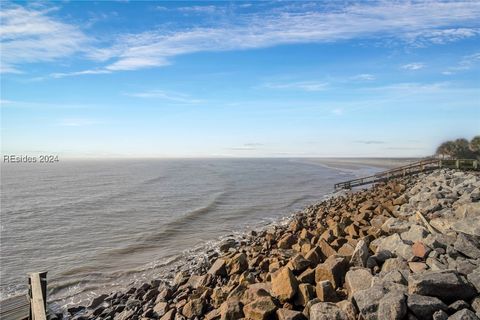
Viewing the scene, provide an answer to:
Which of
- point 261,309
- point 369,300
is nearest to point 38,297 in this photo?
point 261,309

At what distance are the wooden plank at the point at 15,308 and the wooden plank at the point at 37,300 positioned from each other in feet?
4.93

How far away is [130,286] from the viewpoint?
458 inches

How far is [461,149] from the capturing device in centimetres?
5541

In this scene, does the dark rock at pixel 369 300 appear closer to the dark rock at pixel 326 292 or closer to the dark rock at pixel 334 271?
the dark rock at pixel 326 292

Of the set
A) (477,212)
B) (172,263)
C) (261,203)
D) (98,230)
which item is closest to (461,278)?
(477,212)

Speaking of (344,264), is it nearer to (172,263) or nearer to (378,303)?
(378,303)

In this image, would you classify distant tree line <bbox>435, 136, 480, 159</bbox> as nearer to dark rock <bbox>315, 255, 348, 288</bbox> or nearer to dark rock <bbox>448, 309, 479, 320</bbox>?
dark rock <bbox>315, 255, 348, 288</bbox>

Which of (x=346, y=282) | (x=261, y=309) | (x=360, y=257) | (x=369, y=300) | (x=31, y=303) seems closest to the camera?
(x=369, y=300)

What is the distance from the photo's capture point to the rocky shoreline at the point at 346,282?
4863mm

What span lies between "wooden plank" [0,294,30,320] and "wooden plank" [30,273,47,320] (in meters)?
1.50

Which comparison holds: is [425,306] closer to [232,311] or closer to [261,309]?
[261,309]

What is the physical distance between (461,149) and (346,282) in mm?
59554

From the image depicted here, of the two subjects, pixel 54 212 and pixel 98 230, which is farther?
pixel 54 212

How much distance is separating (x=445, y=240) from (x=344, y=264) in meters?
2.07
